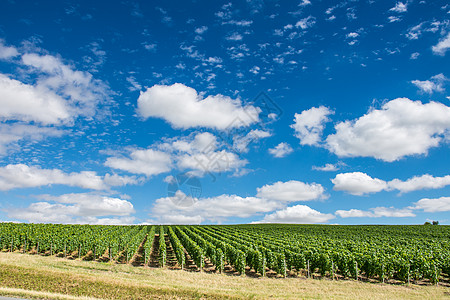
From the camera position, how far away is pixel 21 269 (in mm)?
20094

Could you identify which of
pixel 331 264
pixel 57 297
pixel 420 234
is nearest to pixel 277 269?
pixel 331 264

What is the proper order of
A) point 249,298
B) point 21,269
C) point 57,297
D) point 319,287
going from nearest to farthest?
point 57,297 < point 249,298 < point 21,269 < point 319,287

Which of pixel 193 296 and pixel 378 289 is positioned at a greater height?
pixel 193 296

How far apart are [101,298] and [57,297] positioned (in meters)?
1.97

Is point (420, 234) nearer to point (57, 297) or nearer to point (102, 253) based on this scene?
point (102, 253)

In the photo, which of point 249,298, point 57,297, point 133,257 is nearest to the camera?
point 57,297

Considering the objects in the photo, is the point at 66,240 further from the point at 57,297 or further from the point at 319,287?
the point at 319,287

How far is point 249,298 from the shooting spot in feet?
51.9

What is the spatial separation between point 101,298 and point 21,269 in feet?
30.4

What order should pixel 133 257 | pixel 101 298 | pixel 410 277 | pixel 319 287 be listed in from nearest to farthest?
pixel 101 298 → pixel 319 287 → pixel 410 277 → pixel 133 257

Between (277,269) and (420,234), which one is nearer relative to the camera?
(277,269)

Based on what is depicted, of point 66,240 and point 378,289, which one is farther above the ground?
point 66,240

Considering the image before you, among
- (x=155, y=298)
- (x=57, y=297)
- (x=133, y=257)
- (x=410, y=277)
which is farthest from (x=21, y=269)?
(x=410, y=277)

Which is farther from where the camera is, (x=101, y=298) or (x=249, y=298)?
(x=249, y=298)
